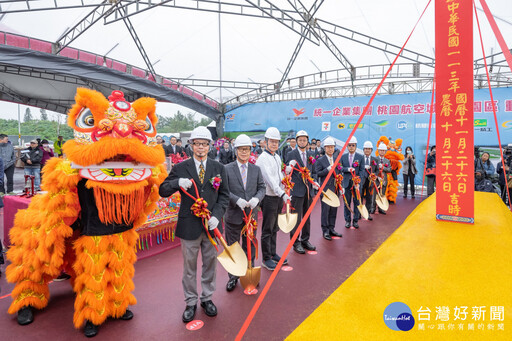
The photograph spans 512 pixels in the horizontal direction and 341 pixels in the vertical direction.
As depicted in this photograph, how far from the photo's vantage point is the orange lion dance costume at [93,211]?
1867mm

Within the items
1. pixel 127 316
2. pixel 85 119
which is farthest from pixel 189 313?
pixel 85 119

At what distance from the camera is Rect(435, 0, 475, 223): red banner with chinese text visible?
6.66 ft

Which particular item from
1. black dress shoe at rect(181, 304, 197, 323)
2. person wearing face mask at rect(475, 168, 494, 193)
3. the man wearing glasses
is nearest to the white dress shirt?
the man wearing glasses

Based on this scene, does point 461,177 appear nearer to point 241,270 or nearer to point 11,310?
point 241,270

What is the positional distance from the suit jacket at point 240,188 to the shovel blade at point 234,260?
0.34 m

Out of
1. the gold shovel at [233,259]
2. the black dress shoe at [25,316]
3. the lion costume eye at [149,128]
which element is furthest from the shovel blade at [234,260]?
the black dress shoe at [25,316]

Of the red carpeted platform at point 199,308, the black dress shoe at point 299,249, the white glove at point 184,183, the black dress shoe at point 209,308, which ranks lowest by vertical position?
the red carpeted platform at point 199,308

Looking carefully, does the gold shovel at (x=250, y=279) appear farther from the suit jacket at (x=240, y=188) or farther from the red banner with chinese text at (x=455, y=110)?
the red banner with chinese text at (x=455, y=110)

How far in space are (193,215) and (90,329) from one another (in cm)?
102

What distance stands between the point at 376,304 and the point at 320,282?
1858 millimetres

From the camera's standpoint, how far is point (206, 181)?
7.14 ft

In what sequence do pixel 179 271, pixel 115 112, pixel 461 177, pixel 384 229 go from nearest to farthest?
pixel 115 112, pixel 461 177, pixel 179 271, pixel 384 229

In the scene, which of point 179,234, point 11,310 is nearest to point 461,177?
point 179,234

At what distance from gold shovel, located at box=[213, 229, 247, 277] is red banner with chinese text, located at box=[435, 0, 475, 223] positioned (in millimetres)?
1543
